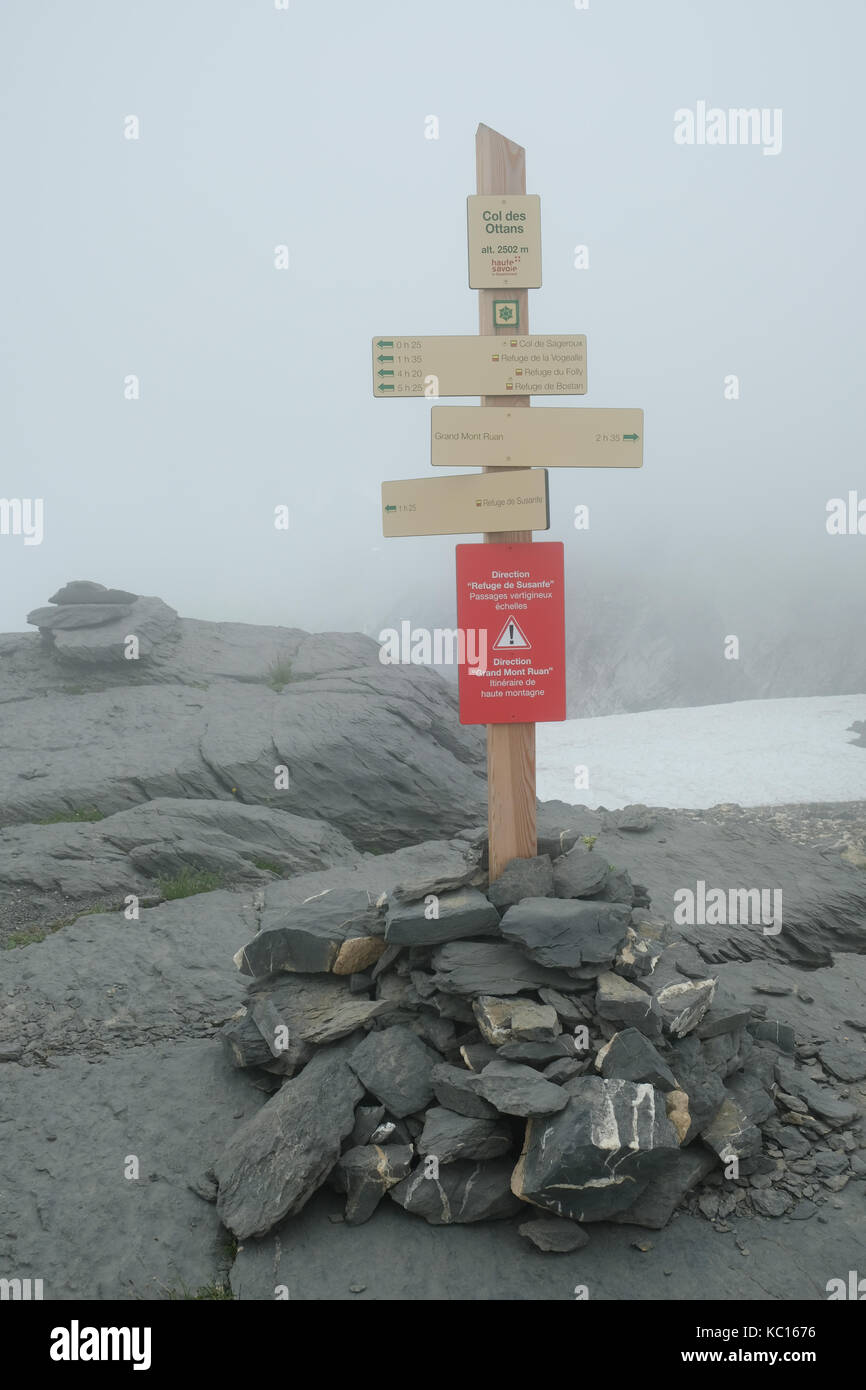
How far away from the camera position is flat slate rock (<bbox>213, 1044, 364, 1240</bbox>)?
18.7 ft

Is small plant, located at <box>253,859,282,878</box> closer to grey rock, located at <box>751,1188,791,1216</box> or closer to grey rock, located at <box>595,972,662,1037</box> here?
grey rock, located at <box>595,972,662,1037</box>

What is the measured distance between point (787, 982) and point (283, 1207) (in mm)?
5738

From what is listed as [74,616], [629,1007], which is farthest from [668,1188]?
[74,616]

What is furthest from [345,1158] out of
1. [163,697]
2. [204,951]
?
[163,697]

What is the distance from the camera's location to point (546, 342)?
7035 millimetres

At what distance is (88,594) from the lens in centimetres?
2227

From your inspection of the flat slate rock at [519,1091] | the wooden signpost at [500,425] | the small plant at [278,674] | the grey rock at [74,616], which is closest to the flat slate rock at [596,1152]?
the flat slate rock at [519,1091]

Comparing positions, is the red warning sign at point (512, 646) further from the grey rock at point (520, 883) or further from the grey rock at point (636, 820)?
the grey rock at point (636, 820)

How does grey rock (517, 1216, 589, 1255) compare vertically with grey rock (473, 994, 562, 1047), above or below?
below

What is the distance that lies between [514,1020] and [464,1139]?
837 millimetres

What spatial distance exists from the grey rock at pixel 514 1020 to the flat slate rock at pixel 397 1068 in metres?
0.51

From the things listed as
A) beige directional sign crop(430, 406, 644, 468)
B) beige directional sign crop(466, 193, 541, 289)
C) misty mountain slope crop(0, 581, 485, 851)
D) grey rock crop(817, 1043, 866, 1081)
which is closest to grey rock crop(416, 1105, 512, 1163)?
grey rock crop(817, 1043, 866, 1081)

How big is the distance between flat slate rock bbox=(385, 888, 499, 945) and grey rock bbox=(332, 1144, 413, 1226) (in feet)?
4.95

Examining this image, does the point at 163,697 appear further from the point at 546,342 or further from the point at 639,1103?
the point at 639,1103
